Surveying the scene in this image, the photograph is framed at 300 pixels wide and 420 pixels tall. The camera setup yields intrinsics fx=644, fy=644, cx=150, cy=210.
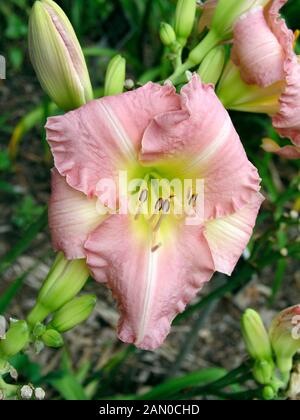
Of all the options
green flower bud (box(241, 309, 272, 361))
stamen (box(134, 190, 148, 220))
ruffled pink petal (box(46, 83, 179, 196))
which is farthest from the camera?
green flower bud (box(241, 309, 272, 361))

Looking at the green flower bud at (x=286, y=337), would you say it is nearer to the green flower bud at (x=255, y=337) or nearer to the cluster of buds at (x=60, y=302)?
the green flower bud at (x=255, y=337)

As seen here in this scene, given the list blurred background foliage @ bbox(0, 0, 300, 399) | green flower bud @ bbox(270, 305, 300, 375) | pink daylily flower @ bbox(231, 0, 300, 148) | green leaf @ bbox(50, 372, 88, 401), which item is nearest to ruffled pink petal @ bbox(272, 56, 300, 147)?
pink daylily flower @ bbox(231, 0, 300, 148)

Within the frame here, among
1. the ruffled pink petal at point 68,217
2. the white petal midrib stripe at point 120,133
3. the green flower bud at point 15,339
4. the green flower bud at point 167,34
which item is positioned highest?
the green flower bud at point 167,34

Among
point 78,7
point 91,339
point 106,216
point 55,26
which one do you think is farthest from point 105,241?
point 78,7

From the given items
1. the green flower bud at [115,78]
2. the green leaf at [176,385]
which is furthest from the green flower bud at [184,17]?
the green leaf at [176,385]

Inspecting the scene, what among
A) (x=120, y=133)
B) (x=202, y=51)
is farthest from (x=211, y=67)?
(x=120, y=133)

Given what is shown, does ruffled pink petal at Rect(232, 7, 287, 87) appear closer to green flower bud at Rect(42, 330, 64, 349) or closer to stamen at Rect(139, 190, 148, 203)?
stamen at Rect(139, 190, 148, 203)

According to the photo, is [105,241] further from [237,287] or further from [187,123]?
[237,287]
